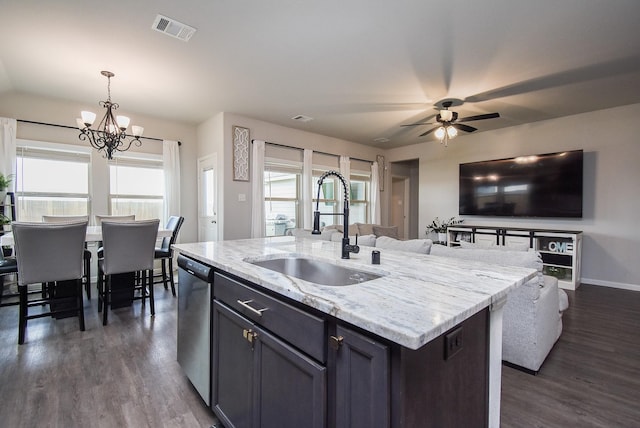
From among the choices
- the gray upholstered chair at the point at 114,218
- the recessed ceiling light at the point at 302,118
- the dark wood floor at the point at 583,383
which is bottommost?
the dark wood floor at the point at 583,383

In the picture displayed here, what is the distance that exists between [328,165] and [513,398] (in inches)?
201

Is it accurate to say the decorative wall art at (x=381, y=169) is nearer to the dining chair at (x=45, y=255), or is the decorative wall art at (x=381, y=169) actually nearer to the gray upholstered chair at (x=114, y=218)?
the gray upholstered chair at (x=114, y=218)

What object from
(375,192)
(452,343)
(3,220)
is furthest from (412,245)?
(375,192)

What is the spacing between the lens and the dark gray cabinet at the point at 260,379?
3.24 ft

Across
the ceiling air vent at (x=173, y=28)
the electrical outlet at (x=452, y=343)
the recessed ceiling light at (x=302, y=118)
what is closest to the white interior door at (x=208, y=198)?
the recessed ceiling light at (x=302, y=118)

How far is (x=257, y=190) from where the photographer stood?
508 centimetres

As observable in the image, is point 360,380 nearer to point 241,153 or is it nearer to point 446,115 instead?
point 446,115

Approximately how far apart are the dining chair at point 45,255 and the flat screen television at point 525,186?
6.10m

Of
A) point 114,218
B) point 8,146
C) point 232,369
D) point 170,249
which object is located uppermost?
point 8,146

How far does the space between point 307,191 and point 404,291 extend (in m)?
4.84

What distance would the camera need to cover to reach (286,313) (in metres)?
1.09

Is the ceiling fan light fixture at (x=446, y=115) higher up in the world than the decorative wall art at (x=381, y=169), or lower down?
higher up

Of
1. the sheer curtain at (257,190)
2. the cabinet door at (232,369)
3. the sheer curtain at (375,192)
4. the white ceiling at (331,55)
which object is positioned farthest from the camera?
the sheer curtain at (375,192)

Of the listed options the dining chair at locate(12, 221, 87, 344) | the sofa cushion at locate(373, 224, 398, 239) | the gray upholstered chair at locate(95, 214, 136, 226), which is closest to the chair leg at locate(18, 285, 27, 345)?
the dining chair at locate(12, 221, 87, 344)
